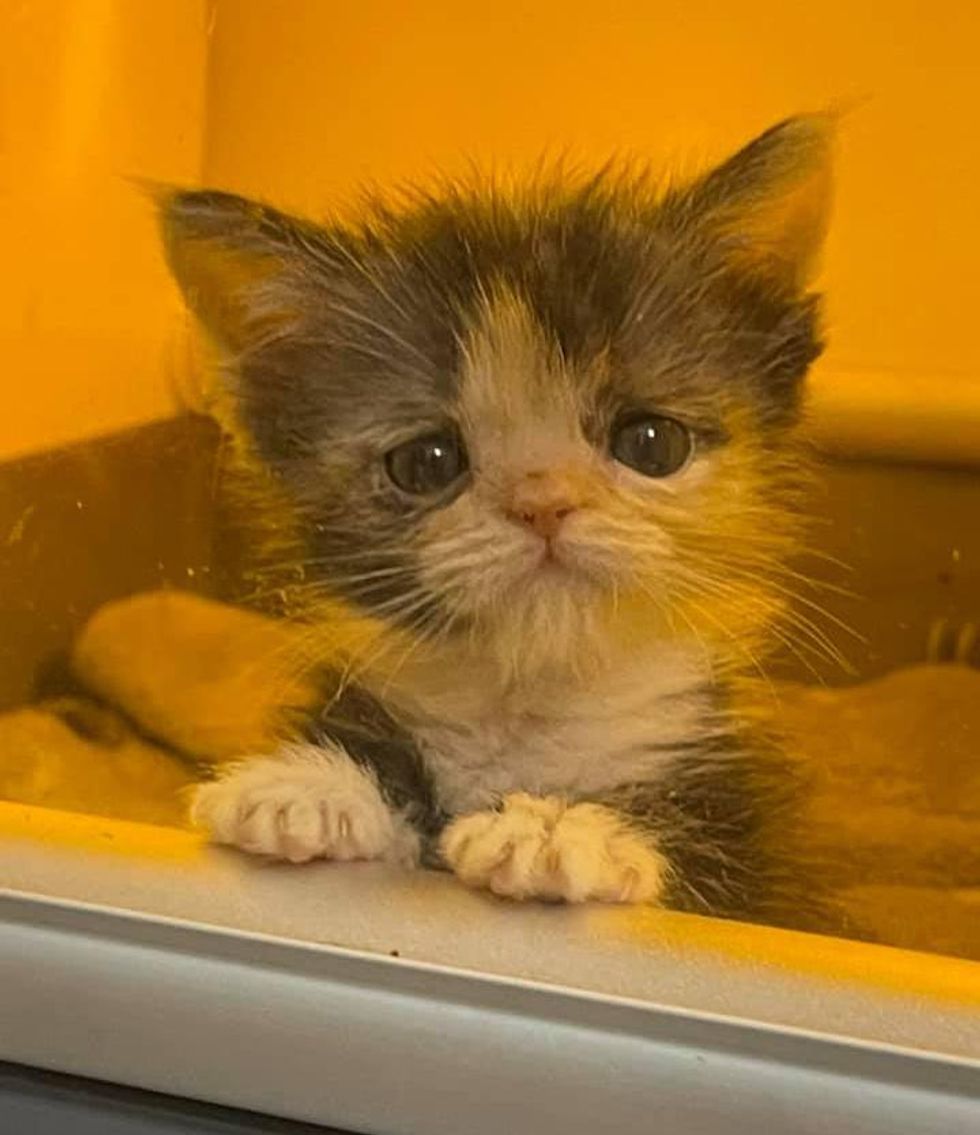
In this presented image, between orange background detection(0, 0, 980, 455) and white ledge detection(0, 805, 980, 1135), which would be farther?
orange background detection(0, 0, 980, 455)

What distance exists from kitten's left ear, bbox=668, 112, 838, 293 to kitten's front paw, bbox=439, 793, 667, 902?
1.10 ft

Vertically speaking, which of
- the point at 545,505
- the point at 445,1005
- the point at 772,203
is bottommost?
the point at 445,1005

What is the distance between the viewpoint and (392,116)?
4.54 feet

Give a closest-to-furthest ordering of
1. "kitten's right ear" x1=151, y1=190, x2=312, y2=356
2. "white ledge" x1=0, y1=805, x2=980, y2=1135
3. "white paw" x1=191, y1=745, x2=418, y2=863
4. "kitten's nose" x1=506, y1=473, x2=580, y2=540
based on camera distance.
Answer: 1. "white ledge" x1=0, y1=805, x2=980, y2=1135
2. "white paw" x1=191, y1=745, x2=418, y2=863
3. "kitten's nose" x1=506, y1=473, x2=580, y2=540
4. "kitten's right ear" x1=151, y1=190, x2=312, y2=356

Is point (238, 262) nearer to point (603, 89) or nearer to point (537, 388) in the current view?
point (537, 388)

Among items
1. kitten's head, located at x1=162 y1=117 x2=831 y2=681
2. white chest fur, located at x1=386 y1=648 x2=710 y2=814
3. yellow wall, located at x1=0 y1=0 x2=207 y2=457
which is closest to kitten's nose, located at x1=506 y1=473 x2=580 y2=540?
kitten's head, located at x1=162 y1=117 x2=831 y2=681

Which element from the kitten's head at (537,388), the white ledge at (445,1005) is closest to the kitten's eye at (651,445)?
the kitten's head at (537,388)

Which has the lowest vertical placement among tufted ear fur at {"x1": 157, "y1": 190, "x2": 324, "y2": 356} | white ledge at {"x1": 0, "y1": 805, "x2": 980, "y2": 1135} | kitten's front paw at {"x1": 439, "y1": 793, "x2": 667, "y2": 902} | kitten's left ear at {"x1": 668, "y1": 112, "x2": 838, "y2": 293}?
white ledge at {"x1": 0, "y1": 805, "x2": 980, "y2": 1135}

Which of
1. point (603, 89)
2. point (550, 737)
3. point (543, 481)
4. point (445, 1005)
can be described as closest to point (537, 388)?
point (543, 481)

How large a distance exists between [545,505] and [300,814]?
0.18 meters

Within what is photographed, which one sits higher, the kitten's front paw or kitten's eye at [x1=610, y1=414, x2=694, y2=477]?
kitten's eye at [x1=610, y1=414, x2=694, y2=477]

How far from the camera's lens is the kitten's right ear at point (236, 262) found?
0.97 m

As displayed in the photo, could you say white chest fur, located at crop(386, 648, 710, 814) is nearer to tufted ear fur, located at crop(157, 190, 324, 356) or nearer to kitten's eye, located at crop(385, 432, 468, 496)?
kitten's eye, located at crop(385, 432, 468, 496)

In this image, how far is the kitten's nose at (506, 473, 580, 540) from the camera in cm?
85
